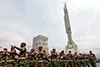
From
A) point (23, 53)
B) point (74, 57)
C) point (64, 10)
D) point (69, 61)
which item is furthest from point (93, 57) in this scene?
point (64, 10)

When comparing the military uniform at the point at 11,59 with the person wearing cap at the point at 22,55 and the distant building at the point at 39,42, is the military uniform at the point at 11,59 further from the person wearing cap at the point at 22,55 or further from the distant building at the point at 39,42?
the distant building at the point at 39,42

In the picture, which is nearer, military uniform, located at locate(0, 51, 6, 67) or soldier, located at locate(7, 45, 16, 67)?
soldier, located at locate(7, 45, 16, 67)

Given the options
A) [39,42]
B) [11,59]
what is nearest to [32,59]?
[11,59]

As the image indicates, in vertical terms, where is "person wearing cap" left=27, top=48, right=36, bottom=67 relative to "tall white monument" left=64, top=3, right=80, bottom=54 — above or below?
below

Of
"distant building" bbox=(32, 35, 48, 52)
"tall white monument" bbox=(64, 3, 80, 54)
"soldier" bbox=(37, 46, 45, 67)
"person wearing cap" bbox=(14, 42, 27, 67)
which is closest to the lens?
"person wearing cap" bbox=(14, 42, 27, 67)

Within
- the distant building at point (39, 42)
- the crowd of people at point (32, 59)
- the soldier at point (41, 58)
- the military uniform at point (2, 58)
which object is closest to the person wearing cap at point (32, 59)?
the crowd of people at point (32, 59)

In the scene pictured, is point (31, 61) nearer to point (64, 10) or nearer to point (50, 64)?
point (50, 64)

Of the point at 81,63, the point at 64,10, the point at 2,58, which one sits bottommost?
the point at 81,63

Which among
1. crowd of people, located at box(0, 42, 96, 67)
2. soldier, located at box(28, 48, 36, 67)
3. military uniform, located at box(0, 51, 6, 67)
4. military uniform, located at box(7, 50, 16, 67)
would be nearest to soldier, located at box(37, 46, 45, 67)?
crowd of people, located at box(0, 42, 96, 67)

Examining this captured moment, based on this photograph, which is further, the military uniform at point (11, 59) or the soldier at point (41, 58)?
the soldier at point (41, 58)

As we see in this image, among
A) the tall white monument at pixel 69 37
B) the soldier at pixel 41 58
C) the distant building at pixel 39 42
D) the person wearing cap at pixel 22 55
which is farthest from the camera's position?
the distant building at pixel 39 42

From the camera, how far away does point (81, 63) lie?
7082mm

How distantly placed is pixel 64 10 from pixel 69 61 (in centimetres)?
1909

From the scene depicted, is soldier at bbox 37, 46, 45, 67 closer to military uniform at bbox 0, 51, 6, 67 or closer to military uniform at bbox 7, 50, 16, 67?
military uniform at bbox 7, 50, 16, 67
